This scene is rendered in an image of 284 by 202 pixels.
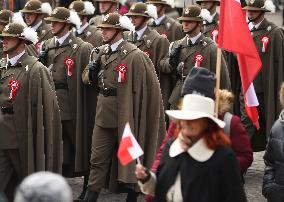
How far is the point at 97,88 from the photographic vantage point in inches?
473

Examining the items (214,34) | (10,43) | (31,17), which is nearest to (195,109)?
(10,43)

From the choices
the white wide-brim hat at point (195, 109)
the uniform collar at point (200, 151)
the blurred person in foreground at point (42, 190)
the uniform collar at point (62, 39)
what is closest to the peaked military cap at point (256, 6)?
the uniform collar at point (62, 39)

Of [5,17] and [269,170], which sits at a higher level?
[5,17]

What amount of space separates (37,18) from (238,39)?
703cm

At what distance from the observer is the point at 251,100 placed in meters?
9.13

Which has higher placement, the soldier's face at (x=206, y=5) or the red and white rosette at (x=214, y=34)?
the soldier's face at (x=206, y=5)

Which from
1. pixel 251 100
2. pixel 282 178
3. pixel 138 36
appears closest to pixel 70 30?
pixel 138 36

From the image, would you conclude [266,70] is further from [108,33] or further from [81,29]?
[108,33]

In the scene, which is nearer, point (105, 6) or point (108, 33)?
point (108, 33)

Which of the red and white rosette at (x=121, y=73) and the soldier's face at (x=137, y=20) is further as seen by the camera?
the soldier's face at (x=137, y=20)

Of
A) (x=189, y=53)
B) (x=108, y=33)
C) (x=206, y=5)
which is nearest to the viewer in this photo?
(x=108, y=33)

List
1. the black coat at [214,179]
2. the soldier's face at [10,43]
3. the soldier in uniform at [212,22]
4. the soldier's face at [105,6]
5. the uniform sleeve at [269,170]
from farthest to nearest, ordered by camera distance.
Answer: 1. the soldier's face at [105,6]
2. the soldier in uniform at [212,22]
3. the soldier's face at [10,43]
4. the uniform sleeve at [269,170]
5. the black coat at [214,179]

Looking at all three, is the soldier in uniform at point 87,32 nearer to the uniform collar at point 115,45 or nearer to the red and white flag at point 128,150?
the uniform collar at point 115,45

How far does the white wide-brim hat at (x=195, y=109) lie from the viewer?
690cm
